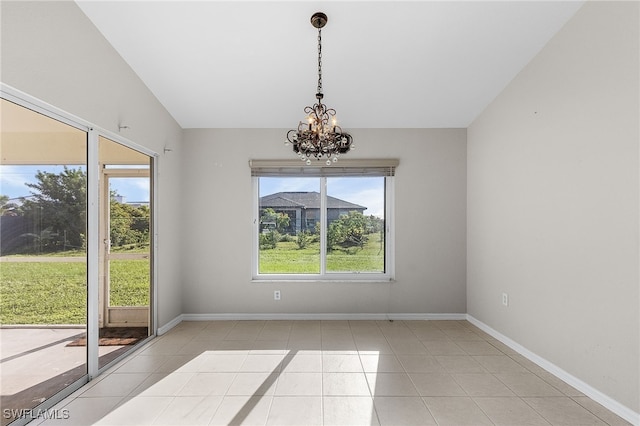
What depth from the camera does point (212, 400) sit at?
2.05 m

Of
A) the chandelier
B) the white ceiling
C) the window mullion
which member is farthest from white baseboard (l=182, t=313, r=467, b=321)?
the white ceiling

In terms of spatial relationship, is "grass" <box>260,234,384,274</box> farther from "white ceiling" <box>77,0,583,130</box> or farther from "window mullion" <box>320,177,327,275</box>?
"white ceiling" <box>77,0,583,130</box>

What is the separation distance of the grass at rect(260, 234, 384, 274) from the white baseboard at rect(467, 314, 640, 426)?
1554 millimetres

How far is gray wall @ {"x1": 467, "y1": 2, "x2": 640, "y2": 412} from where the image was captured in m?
1.87

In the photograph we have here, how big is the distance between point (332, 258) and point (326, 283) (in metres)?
0.35

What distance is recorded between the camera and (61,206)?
6.88 feet

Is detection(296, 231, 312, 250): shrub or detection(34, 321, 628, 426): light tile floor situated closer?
detection(34, 321, 628, 426): light tile floor

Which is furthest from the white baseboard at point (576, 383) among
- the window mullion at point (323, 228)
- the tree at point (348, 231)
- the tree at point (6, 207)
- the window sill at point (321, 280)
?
the tree at point (6, 207)

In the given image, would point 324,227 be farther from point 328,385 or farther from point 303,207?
point 328,385

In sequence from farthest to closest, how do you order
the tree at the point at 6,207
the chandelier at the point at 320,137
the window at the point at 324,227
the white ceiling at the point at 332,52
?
the window at the point at 324,227
the white ceiling at the point at 332,52
the chandelier at the point at 320,137
the tree at the point at 6,207

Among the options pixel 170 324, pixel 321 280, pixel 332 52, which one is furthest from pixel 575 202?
pixel 170 324

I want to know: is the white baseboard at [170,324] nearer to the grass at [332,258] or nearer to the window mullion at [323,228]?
the grass at [332,258]

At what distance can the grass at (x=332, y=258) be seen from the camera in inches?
153

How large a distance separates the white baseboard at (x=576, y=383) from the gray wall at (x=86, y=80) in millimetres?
3759
